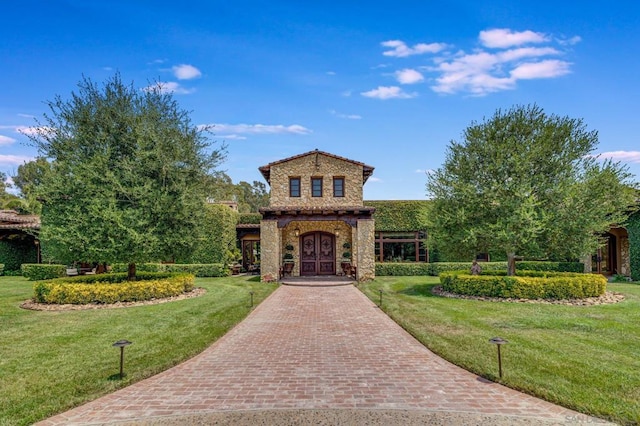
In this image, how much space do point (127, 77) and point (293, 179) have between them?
949 centimetres

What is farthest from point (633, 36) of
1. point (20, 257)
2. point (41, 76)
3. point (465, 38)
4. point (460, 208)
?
point (20, 257)

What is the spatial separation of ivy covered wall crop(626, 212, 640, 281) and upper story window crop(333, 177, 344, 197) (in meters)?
15.2

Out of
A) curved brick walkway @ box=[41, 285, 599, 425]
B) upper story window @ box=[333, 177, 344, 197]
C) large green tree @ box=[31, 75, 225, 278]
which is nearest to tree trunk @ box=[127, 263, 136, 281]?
large green tree @ box=[31, 75, 225, 278]

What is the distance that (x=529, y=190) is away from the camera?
43.3 ft

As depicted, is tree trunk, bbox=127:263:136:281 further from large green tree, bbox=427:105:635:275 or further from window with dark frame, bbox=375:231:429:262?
window with dark frame, bbox=375:231:429:262

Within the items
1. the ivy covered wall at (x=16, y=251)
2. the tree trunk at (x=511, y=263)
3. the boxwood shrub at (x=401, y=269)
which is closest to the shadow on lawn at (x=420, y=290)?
the tree trunk at (x=511, y=263)

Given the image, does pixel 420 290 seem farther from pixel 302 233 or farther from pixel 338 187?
pixel 302 233

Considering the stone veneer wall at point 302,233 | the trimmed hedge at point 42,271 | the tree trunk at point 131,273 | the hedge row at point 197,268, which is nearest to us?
the tree trunk at point 131,273

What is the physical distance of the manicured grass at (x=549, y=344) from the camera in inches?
200

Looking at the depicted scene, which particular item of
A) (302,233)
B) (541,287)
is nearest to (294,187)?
(302,233)

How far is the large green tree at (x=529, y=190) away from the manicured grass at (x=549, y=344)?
2574 mm

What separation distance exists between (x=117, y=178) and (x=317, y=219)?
950 cm

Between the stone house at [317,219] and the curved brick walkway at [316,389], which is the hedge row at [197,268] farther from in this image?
the curved brick walkway at [316,389]

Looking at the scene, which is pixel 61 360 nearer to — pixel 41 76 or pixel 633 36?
pixel 41 76
